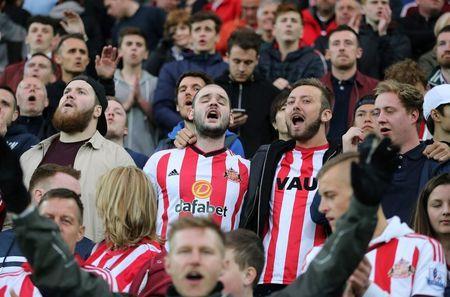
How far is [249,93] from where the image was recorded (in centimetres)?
1212

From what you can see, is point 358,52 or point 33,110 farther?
point 358,52

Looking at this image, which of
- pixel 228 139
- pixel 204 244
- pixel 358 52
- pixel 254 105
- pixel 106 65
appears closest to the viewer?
pixel 204 244

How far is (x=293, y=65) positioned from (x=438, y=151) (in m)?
4.34

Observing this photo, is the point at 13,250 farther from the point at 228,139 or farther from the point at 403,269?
the point at 403,269

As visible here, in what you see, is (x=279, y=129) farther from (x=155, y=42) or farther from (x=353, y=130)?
(x=155, y=42)

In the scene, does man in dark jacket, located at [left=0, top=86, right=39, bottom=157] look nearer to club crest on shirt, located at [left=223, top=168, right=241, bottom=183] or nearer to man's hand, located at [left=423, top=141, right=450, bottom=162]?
club crest on shirt, located at [left=223, top=168, right=241, bottom=183]

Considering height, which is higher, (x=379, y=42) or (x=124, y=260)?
(x=379, y=42)

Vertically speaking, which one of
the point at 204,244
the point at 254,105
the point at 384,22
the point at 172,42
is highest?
the point at 384,22

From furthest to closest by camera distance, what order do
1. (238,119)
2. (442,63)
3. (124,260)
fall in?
(442,63)
(238,119)
(124,260)

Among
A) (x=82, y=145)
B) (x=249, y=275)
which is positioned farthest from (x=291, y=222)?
(x=82, y=145)

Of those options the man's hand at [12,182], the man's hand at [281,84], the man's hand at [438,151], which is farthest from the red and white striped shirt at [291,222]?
the man's hand at [281,84]

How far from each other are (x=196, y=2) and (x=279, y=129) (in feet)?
20.8

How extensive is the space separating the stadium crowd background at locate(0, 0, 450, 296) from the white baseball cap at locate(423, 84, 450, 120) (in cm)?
1

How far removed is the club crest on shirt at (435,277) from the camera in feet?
23.6
